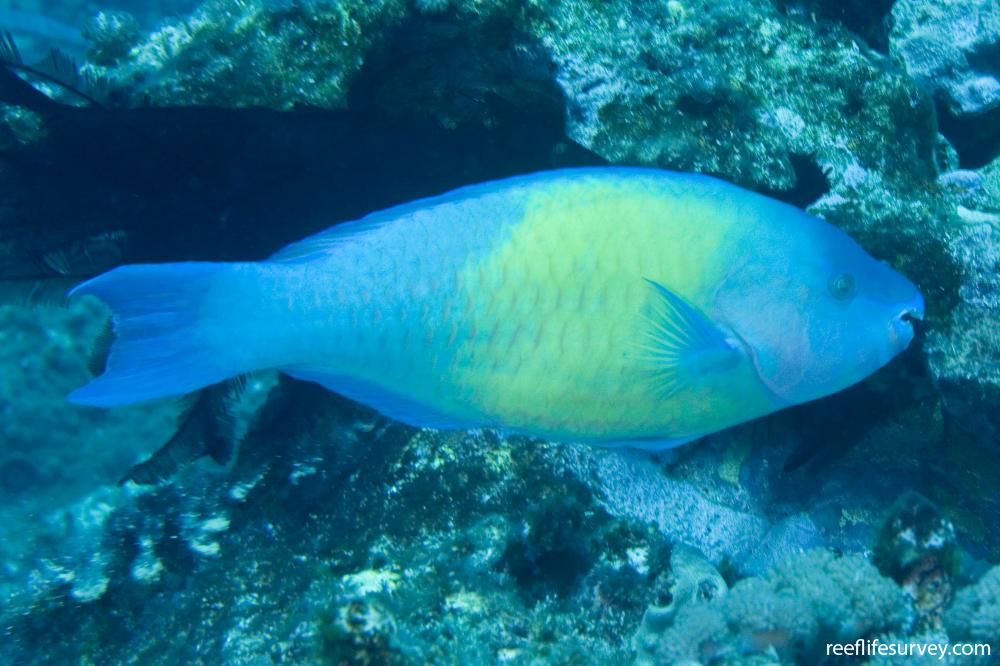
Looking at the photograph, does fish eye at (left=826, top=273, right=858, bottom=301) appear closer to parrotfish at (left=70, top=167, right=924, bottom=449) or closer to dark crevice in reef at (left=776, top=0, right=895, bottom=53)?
parrotfish at (left=70, top=167, right=924, bottom=449)

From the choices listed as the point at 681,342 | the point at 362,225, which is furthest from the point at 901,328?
the point at 362,225

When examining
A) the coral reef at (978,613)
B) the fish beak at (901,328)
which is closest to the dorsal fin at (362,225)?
the fish beak at (901,328)

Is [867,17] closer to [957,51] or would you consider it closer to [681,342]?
[957,51]

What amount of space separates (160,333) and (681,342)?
1.33 metres

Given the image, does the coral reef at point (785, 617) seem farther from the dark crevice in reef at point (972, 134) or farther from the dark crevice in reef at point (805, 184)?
the dark crevice in reef at point (972, 134)

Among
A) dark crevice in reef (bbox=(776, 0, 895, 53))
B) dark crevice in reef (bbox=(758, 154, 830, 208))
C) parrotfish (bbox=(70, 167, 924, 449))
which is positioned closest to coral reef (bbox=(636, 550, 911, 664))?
parrotfish (bbox=(70, 167, 924, 449))

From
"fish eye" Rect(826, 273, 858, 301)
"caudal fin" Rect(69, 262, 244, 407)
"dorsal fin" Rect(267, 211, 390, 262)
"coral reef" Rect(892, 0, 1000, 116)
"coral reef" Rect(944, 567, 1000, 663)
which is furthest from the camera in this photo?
"coral reef" Rect(892, 0, 1000, 116)

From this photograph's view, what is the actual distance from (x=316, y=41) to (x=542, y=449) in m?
2.40

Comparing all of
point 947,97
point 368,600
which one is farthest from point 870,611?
point 947,97

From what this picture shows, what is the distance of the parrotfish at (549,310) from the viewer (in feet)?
5.01

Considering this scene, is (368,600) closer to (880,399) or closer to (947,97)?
(880,399)

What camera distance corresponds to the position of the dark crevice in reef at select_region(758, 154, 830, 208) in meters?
3.14

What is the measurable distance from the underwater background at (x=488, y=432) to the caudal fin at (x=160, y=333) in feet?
4.28

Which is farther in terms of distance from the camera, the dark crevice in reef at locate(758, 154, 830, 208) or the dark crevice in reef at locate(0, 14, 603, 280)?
the dark crevice in reef at locate(758, 154, 830, 208)
